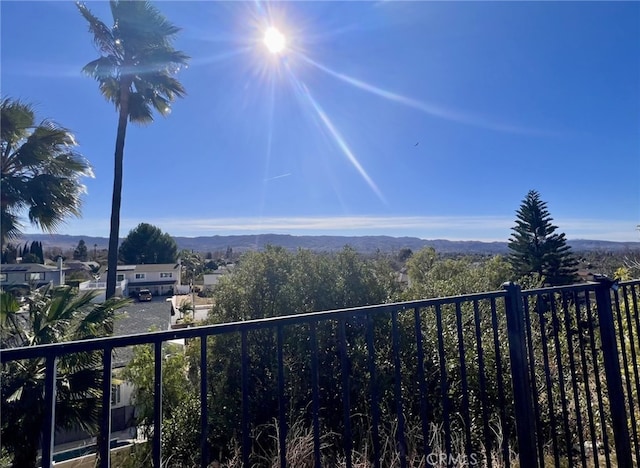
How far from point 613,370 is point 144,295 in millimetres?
27793

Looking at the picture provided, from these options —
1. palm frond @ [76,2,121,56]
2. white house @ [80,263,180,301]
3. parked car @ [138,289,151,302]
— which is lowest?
parked car @ [138,289,151,302]

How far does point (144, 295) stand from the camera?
25.2 m

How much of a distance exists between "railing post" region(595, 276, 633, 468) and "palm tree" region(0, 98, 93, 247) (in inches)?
288

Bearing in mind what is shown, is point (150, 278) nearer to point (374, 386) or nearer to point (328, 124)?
point (328, 124)

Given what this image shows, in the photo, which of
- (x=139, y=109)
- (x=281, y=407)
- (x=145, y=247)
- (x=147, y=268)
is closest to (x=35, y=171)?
(x=139, y=109)

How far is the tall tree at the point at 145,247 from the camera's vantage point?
106 feet

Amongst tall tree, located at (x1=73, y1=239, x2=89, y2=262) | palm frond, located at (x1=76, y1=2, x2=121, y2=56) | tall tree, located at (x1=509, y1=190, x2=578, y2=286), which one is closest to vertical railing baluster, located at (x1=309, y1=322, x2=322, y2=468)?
palm frond, located at (x1=76, y1=2, x2=121, y2=56)

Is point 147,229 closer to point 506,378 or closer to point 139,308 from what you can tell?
point 139,308

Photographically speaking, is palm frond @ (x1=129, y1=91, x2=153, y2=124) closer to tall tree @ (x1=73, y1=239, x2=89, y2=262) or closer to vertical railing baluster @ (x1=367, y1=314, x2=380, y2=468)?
vertical railing baluster @ (x1=367, y1=314, x2=380, y2=468)

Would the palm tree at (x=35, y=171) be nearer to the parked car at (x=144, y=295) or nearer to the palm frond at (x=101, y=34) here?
the palm frond at (x=101, y=34)

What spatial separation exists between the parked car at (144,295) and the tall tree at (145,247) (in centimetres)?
602

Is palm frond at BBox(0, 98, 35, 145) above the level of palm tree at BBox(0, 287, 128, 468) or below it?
above

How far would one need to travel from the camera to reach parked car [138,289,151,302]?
24.0m

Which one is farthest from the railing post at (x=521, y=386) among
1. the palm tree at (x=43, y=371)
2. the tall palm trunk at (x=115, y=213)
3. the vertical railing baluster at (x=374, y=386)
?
the tall palm trunk at (x=115, y=213)
